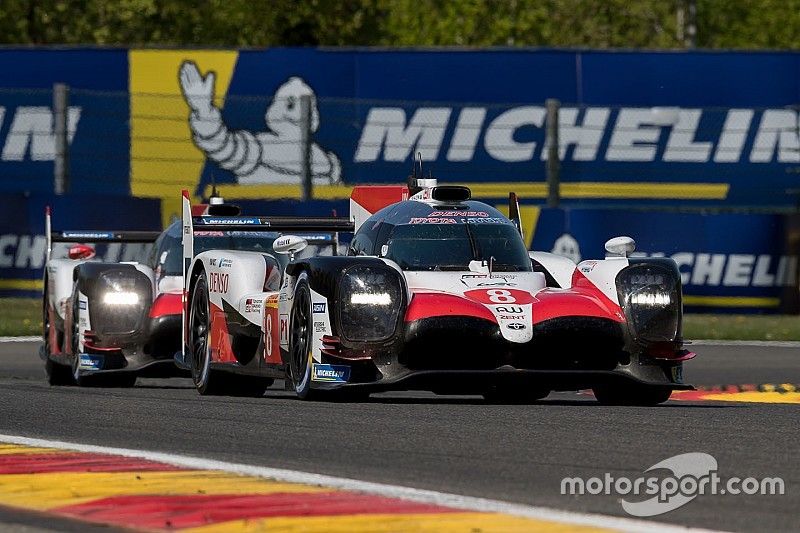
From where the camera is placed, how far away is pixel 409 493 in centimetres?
643

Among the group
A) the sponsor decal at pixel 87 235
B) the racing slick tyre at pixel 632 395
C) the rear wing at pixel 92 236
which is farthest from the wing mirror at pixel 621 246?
the sponsor decal at pixel 87 235

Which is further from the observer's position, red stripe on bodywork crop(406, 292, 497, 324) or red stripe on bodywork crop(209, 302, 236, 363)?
red stripe on bodywork crop(209, 302, 236, 363)

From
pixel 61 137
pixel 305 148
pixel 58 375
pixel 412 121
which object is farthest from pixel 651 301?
pixel 412 121

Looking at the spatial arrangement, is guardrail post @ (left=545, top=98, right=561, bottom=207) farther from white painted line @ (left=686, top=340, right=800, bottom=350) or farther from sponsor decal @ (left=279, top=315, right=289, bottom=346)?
sponsor decal @ (left=279, top=315, right=289, bottom=346)

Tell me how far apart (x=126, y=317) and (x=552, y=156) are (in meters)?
8.15

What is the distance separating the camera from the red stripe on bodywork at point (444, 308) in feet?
32.3

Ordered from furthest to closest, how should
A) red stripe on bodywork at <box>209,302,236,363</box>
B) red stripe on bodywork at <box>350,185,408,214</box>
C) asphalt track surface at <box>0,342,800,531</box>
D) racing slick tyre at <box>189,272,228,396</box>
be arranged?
red stripe on bodywork at <box>350,185,408,214</box>, racing slick tyre at <box>189,272,228,396</box>, red stripe on bodywork at <box>209,302,236,363</box>, asphalt track surface at <box>0,342,800,531</box>

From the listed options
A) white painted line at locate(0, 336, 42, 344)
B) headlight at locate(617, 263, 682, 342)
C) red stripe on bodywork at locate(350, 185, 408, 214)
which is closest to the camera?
headlight at locate(617, 263, 682, 342)

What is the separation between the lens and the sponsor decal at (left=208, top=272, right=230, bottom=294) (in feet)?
37.8

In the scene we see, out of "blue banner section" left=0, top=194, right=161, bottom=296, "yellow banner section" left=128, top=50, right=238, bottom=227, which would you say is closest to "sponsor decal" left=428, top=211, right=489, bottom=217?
"blue banner section" left=0, top=194, right=161, bottom=296

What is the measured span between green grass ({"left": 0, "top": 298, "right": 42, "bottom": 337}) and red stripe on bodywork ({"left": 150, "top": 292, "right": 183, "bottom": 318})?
17.6 feet

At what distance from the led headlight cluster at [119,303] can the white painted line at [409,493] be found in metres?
4.91

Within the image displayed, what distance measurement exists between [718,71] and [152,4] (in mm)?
23064

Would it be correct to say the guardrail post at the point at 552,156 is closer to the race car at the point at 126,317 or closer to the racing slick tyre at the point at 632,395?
the race car at the point at 126,317
